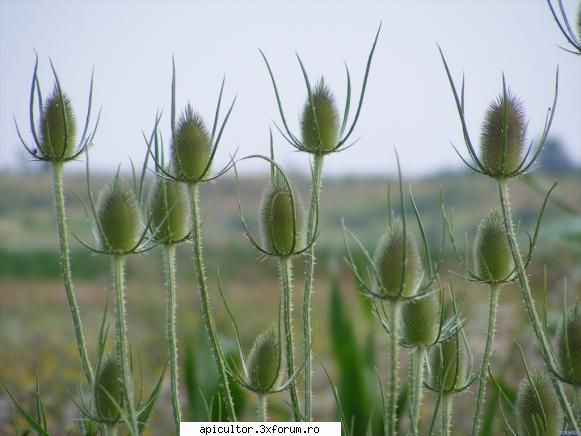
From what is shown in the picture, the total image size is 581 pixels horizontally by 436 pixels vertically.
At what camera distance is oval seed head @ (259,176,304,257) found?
614 millimetres

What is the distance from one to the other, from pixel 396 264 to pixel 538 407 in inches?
7.3

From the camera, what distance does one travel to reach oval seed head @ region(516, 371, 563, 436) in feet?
1.96

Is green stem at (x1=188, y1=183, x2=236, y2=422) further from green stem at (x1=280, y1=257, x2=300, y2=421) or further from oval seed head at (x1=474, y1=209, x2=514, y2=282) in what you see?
oval seed head at (x1=474, y1=209, x2=514, y2=282)

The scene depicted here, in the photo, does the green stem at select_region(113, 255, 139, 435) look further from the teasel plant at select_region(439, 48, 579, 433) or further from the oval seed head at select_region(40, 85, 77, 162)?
the teasel plant at select_region(439, 48, 579, 433)

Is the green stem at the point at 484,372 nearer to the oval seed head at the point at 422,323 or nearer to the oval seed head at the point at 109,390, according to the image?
the oval seed head at the point at 422,323

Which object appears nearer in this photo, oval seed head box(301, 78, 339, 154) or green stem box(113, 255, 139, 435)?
green stem box(113, 255, 139, 435)

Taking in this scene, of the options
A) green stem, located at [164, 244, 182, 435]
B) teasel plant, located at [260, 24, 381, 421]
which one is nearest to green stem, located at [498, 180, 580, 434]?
teasel plant, located at [260, 24, 381, 421]

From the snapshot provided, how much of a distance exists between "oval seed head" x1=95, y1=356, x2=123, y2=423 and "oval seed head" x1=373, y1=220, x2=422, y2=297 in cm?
23

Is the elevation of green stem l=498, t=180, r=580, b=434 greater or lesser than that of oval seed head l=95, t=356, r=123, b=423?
greater

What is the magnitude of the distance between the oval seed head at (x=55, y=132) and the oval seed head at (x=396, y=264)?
0.29 meters

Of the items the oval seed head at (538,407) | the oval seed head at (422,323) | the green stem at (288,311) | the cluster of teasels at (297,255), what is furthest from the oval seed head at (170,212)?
the oval seed head at (538,407)

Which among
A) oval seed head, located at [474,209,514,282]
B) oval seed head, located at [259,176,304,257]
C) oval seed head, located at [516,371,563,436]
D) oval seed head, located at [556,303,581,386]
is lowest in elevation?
oval seed head, located at [516,371,563,436]

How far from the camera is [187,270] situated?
6566mm

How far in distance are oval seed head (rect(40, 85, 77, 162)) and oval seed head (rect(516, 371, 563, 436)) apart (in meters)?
0.45
